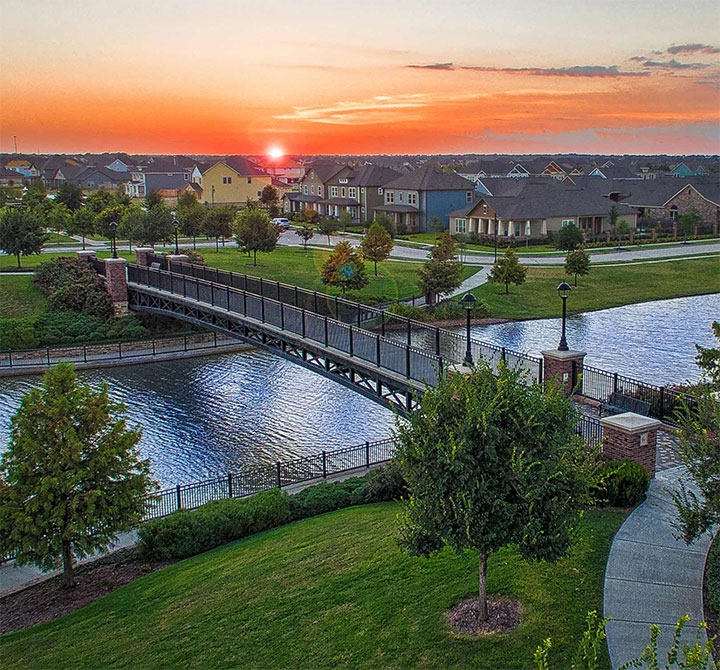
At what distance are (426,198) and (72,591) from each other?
2598 inches

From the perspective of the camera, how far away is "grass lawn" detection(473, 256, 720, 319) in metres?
43.8

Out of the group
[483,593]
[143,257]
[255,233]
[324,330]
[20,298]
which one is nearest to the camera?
[483,593]

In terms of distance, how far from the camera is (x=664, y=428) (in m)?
16.8

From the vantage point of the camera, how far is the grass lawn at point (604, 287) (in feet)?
144

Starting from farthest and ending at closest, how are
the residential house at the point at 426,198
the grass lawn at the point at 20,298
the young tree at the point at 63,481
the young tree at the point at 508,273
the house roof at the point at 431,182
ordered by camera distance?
the house roof at the point at 431,182
the residential house at the point at 426,198
the young tree at the point at 508,273
the grass lawn at the point at 20,298
the young tree at the point at 63,481

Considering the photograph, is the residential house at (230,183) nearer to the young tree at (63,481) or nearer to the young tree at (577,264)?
the young tree at (577,264)

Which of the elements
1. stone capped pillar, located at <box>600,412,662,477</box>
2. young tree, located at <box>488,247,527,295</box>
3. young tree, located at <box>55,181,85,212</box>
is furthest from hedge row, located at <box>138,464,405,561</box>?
young tree, located at <box>55,181,85,212</box>

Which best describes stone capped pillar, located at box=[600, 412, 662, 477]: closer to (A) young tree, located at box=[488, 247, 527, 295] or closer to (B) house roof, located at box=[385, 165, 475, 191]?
(A) young tree, located at box=[488, 247, 527, 295]

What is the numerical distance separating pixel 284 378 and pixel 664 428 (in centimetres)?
1682

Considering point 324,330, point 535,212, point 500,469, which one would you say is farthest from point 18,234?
point 500,469

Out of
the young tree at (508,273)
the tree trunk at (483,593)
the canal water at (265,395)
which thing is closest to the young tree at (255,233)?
the young tree at (508,273)

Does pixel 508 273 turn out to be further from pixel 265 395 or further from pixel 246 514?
pixel 246 514

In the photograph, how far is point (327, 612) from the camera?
10.3 m

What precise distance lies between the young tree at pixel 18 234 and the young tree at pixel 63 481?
3455 cm
